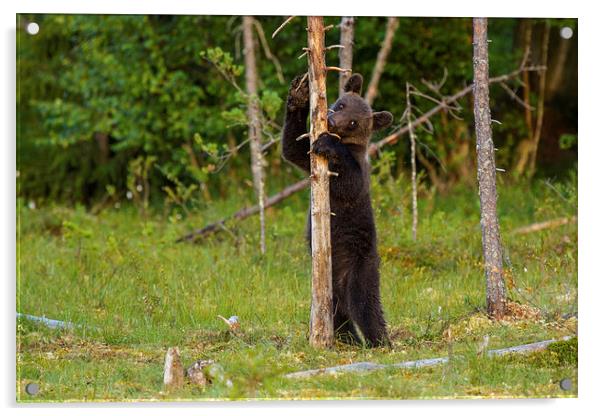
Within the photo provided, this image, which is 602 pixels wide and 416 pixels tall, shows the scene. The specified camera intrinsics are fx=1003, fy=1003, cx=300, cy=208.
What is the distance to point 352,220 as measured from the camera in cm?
678

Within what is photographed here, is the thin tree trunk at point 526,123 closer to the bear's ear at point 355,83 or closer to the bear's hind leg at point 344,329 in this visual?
the bear's ear at point 355,83

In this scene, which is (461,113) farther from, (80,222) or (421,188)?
(80,222)

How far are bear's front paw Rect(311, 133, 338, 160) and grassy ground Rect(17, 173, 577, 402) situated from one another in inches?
50.6

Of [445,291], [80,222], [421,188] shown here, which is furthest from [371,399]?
[80,222]

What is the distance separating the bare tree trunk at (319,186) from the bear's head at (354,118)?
285 mm

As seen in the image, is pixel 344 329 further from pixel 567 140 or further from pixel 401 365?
pixel 567 140

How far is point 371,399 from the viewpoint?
622 cm

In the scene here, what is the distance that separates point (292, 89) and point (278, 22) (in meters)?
4.48

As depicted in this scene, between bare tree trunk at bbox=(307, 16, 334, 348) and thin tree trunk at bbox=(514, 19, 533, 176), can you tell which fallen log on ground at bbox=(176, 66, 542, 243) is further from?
bare tree trunk at bbox=(307, 16, 334, 348)

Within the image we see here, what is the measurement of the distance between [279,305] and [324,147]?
61.4 inches

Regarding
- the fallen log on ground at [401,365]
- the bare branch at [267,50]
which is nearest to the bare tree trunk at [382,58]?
the bare branch at [267,50]

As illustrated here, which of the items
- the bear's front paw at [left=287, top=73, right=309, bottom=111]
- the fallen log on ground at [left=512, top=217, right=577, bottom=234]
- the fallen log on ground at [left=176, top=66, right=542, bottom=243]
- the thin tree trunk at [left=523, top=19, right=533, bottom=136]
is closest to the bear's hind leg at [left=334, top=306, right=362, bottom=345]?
the bear's front paw at [left=287, top=73, right=309, bottom=111]

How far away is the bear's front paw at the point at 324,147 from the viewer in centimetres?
631

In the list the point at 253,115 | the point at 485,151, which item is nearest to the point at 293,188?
the point at 253,115
